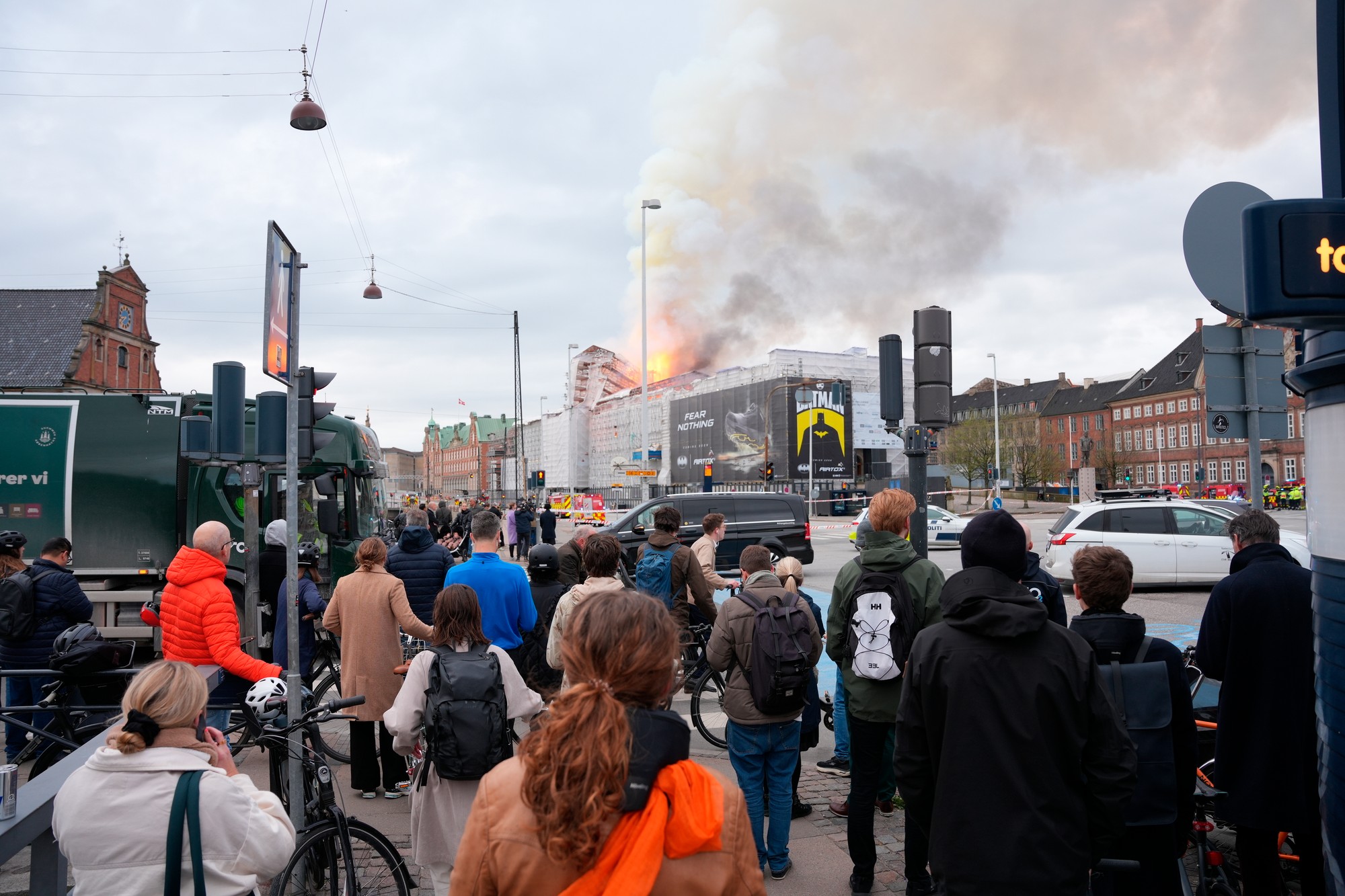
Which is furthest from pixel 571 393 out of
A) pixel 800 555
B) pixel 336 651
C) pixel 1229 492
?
pixel 336 651

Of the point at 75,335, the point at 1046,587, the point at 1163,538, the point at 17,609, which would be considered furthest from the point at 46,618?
the point at 75,335

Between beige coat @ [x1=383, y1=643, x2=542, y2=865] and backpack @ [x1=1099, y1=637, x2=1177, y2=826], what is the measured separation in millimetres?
2338

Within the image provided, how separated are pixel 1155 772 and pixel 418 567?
5193 millimetres

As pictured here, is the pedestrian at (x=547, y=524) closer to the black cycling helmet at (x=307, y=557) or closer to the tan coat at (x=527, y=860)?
the black cycling helmet at (x=307, y=557)

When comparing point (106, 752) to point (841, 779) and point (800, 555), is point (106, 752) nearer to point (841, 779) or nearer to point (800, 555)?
point (841, 779)

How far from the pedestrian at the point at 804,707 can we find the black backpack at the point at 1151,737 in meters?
1.69

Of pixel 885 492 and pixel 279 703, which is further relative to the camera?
pixel 885 492

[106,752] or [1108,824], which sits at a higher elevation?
[106,752]

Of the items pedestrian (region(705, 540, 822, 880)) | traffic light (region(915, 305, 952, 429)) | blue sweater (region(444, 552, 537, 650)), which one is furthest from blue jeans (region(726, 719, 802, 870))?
traffic light (region(915, 305, 952, 429))

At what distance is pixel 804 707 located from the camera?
5.08 metres

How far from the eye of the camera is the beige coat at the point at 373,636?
563 centimetres

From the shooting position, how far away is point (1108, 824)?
2689mm

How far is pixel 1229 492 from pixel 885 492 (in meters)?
54.6

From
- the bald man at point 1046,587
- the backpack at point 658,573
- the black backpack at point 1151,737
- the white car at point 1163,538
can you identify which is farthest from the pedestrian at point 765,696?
the white car at point 1163,538
